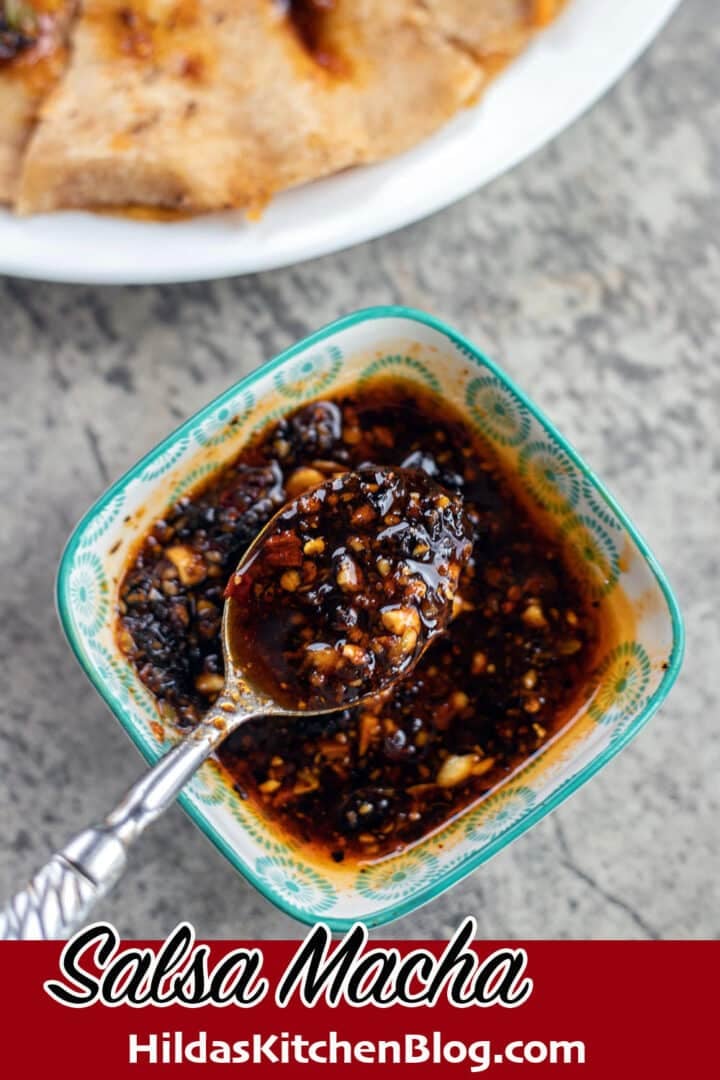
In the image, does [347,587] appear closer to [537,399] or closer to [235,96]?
[537,399]

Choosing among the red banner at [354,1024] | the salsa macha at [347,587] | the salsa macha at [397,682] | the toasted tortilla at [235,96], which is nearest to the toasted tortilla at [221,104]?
the toasted tortilla at [235,96]

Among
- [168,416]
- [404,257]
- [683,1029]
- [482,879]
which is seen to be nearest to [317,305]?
[404,257]

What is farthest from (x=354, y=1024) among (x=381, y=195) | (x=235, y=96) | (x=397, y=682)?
(x=235, y=96)

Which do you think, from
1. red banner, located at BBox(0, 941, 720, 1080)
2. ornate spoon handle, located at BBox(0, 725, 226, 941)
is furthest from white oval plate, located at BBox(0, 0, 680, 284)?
red banner, located at BBox(0, 941, 720, 1080)

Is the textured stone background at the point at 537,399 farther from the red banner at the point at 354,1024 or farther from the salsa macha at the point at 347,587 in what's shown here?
the salsa macha at the point at 347,587

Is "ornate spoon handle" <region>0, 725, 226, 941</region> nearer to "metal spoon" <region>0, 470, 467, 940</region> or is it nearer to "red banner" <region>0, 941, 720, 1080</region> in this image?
"metal spoon" <region>0, 470, 467, 940</region>
